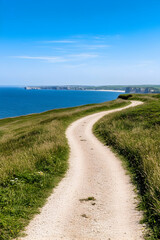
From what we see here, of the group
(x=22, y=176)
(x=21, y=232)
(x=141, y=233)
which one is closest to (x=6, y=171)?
(x=22, y=176)

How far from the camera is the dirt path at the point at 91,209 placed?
21.4ft

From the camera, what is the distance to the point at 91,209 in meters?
7.96

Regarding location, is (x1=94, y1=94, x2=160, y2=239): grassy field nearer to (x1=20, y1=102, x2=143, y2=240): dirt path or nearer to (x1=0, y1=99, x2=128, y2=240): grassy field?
(x1=20, y1=102, x2=143, y2=240): dirt path

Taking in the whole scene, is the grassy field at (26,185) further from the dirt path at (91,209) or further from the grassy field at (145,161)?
the grassy field at (145,161)

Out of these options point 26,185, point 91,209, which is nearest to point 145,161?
point 91,209

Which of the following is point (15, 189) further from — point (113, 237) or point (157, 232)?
point (157, 232)

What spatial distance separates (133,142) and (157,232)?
9.60m

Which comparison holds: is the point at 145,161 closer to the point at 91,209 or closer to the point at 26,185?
the point at 91,209

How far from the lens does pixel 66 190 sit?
967 centimetres

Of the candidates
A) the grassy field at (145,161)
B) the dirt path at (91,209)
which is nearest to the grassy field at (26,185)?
the dirt path at (91,209)

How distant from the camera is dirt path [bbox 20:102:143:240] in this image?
6511mm

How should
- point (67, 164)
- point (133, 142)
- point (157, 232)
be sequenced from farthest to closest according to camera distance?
1. point (133, 142)
2. point (67, 164)
3. point (157, 232)

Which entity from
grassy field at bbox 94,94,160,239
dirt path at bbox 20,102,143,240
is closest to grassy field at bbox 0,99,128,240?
dirt path at bbox 20,102,143,240

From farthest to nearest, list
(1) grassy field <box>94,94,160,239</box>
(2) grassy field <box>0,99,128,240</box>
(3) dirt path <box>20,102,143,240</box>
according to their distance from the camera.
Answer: (1) grassy field <box>94,94,160,239</box>, (2) grassy field <box>0,99,128,240</box>, (3) dirt path <box>20,102,143,240</box>
